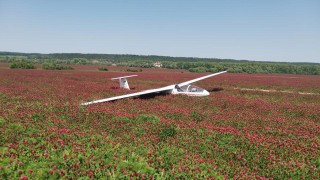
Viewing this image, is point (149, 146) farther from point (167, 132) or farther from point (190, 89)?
point (190, 89)

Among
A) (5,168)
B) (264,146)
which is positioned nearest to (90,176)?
(5,168)

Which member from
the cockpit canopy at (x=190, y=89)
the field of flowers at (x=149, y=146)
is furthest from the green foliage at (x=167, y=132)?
the cockpit canopy at (x=190, y=89)

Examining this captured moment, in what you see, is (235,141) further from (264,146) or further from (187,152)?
(187,152)

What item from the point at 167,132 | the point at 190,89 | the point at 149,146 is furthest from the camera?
the point at 190,89

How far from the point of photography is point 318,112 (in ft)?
54.4

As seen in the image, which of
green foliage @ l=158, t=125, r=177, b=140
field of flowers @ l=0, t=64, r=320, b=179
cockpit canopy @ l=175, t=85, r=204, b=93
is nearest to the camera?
field of flowers @ l=0, t=64, r=320, b=179

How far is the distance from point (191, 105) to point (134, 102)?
3.90 m

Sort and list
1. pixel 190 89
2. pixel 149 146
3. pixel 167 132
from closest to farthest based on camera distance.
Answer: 1. pixel 149 146
2. pixel 167 132
3. pixel 190 89

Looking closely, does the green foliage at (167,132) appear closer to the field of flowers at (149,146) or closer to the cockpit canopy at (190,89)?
the field of flowers at (149,146)

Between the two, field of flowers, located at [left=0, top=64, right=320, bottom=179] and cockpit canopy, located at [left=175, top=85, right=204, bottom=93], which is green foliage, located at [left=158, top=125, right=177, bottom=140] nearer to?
field of flowers, located at [left=0, top=64, right=320, bottom=179]

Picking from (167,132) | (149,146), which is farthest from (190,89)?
(149,146)

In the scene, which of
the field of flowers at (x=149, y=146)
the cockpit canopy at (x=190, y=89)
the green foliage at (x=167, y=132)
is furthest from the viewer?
the cockpit canopy at (x=190, y=89)

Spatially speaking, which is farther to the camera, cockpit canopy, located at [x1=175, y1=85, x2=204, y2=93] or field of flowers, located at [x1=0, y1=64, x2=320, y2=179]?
cockpit canopy, located at [x1=175, y1=85, x2=204, y2=93]

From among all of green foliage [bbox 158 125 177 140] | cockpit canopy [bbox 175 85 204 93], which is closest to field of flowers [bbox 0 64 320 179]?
green foliage [bbox 158 125 177 140]
